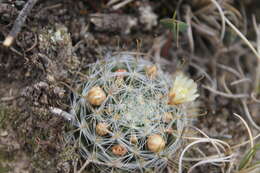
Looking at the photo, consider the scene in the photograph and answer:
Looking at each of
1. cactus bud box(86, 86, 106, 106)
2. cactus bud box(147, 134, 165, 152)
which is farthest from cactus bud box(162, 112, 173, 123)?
cactus bud box(86, 86, 106, 106)

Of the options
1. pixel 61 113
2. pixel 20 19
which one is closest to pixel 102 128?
pixel 61 113

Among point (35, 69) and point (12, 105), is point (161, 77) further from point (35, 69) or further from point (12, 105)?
point (12, 105)

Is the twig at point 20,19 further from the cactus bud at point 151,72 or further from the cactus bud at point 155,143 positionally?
the cactus bud at point 155,143

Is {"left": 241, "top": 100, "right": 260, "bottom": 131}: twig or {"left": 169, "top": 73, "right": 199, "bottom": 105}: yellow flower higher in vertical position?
{"left": 169, "top": 73, "right": 199, "bottom": 105}: yellow flower

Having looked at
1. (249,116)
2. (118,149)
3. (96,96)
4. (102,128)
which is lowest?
(249,116)

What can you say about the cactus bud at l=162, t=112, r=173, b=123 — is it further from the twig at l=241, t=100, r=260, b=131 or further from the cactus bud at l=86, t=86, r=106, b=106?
the twig at l=241, t=100, r=260, b=131

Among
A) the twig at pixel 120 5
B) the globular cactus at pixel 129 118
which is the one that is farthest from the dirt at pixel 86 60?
the globular cactus at pixel 129 118

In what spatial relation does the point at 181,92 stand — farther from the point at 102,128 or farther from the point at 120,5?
the point at 120,5

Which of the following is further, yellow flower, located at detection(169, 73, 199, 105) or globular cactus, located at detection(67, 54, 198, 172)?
yellow flower, located at detection(169, 73, 199, 105)
